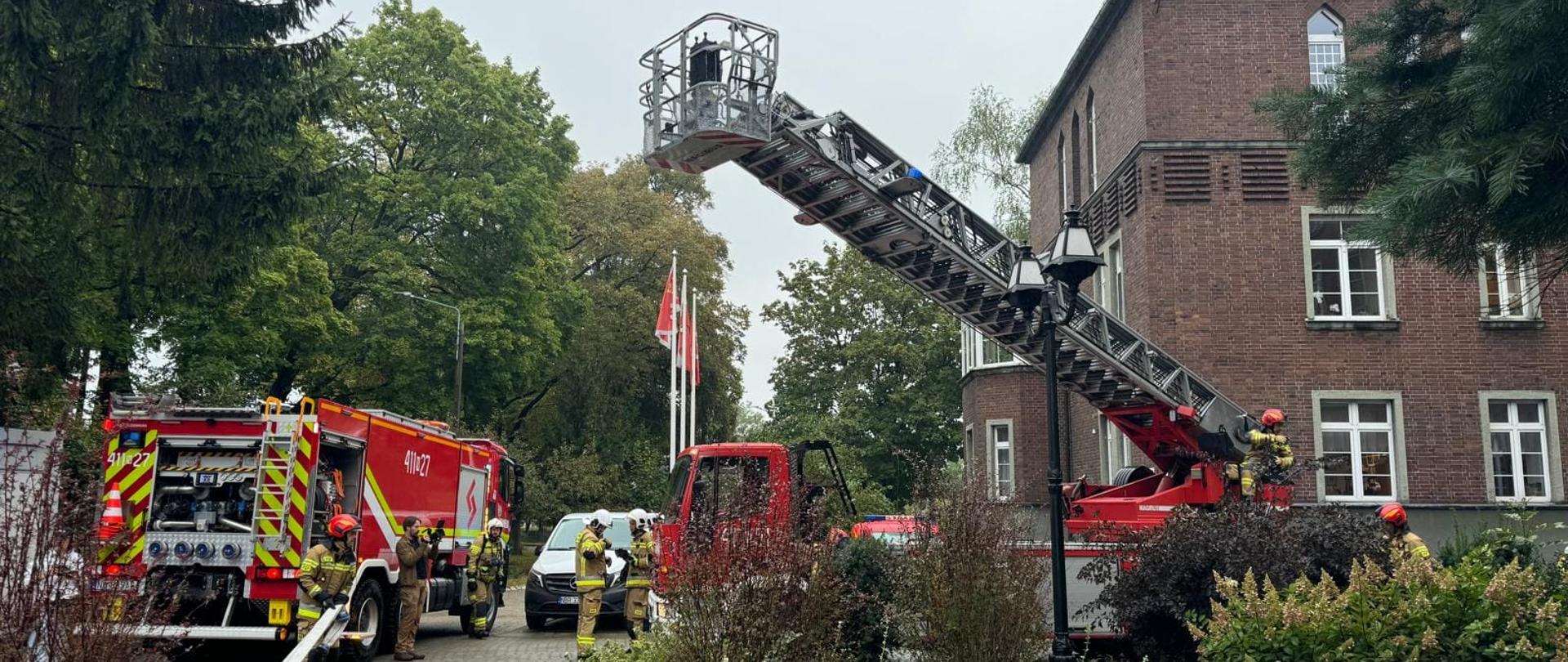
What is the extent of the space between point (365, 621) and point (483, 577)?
145 inches

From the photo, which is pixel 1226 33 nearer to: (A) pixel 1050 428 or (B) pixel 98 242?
(A) pixel 1050 428

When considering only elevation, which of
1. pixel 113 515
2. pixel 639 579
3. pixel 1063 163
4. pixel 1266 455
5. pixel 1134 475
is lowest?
pixel 639 579

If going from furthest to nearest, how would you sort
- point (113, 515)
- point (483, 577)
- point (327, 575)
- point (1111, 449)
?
point (1111, 449) → point (483, 577) → point (327, 575) → point (113, 515)

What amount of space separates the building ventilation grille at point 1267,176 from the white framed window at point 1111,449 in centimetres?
513

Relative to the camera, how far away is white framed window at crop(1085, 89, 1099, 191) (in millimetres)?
25922

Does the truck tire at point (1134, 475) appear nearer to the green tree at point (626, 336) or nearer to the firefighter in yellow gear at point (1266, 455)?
the firefighter in yellow gear at point (1266, 455)

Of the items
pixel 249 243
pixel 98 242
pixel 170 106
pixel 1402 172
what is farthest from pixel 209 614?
pixel 1402 172

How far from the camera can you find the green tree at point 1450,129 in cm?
789

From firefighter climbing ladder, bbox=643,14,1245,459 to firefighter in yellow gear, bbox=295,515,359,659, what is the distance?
5.51 m

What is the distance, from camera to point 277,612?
12.2 m

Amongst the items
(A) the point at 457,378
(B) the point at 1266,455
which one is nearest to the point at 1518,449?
(B) the point at 1266,455

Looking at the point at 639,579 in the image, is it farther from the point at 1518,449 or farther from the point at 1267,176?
the point at 1518,449

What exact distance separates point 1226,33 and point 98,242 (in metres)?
18.3

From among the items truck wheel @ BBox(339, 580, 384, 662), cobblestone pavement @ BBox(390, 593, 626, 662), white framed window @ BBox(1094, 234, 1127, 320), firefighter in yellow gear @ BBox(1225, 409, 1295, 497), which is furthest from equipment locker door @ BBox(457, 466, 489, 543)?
white framed window @ BBox(1094, 234, 1127, 320)
